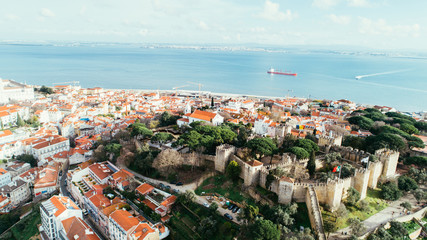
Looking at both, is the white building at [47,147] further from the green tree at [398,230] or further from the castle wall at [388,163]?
the green tree at [398,230]

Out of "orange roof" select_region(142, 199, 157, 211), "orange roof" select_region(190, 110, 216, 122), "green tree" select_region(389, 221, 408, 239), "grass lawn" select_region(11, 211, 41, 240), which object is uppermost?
"orange roof" select_region(190, 110, 216, 122)

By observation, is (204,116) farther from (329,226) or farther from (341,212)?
(329,226)

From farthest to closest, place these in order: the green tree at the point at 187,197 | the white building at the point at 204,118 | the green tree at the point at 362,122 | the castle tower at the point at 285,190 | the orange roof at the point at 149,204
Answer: the green tree at the point at 362,122 → the white building at the point at 204,118 → the orange roof at the point at 149,204 → the green tree at the point at 187,197 → the castle tower at the point at 285,190

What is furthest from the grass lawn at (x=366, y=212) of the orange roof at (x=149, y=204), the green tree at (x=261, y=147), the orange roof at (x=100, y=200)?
the orange roof at (x=100, y=200)

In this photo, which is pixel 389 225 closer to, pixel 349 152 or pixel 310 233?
pixel 310 233

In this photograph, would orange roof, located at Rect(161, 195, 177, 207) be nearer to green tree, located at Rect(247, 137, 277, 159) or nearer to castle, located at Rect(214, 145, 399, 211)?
castle, located at Rect(214, 145, 399, 211)

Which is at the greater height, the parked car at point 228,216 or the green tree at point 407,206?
the green tree at point 407,206

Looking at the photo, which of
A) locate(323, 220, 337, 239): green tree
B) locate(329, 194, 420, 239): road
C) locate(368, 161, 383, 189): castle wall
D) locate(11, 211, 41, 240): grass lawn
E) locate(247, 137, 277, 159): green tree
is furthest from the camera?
locate(11, 211, 41, 240): grass lawn

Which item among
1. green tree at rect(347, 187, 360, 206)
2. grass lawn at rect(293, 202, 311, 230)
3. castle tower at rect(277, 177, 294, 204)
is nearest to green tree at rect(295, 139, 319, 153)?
green tree at rect(347, 187, 360, 206)
